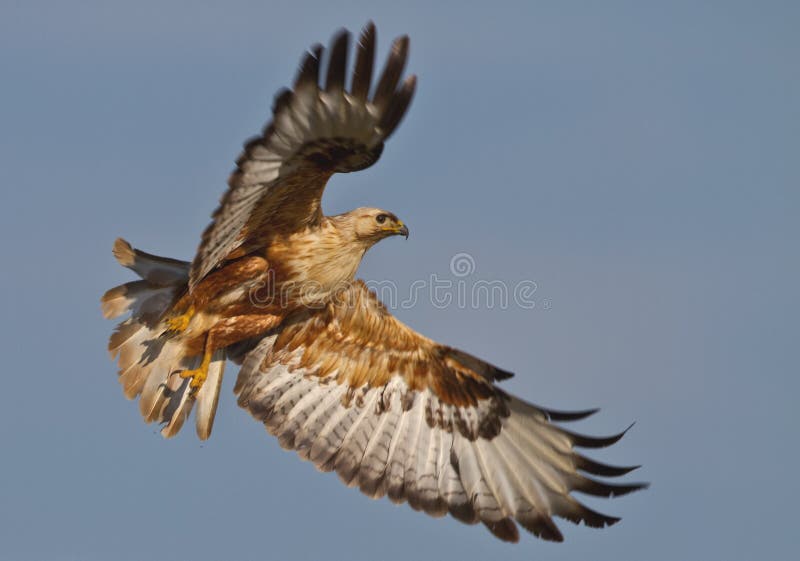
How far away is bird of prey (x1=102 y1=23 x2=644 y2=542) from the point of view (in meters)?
10.2

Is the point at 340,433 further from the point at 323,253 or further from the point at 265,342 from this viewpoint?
the point at 323,253

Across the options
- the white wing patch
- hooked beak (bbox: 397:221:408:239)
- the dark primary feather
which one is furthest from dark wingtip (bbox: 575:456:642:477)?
the dark primary feather

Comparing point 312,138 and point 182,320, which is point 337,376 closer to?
point 182,320

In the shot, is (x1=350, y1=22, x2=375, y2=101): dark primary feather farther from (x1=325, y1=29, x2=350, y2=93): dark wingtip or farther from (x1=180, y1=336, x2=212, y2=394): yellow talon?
(x1=180, y1=336, x2=212, y2=394): yellow talon

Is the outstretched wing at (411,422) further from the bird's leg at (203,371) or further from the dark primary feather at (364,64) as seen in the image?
the dark primary feather at (364,64)

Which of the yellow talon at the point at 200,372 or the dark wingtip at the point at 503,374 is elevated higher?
the dark wingtip at the point at 503,374

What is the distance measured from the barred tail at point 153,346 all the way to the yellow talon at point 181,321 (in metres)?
0.16

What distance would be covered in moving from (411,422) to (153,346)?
8.62 ft

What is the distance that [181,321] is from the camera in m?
10.5

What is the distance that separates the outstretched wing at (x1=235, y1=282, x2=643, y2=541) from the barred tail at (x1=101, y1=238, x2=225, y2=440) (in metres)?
0.67

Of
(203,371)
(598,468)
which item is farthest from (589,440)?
(203,371)

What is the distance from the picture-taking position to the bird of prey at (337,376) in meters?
10.2

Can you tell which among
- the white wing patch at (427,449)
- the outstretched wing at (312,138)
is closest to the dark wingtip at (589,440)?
the white wing patch at (427,449)

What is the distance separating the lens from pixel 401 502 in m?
11.0
